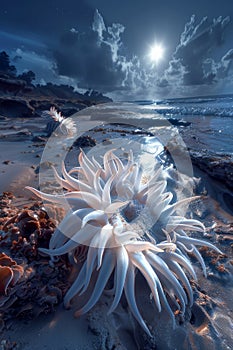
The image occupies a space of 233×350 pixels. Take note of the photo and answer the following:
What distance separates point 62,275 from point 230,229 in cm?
214

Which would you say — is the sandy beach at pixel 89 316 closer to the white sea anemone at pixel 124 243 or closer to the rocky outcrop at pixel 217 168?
the white sea anemone at pixel 124 243

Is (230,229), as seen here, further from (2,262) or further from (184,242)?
(2,262)

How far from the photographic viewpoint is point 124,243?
1363mm

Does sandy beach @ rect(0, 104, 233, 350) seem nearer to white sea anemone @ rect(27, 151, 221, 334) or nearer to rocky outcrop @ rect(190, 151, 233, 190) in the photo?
white sea anemone @ rect(27, 151, 221, 334)

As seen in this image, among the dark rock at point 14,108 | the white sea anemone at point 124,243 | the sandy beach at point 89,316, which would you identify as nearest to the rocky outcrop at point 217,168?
the sandy beach at point 89,316

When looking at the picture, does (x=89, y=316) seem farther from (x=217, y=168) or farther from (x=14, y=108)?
(x=14, y=108)

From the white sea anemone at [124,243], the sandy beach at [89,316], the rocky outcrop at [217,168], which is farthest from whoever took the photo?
the rocky outcrop at [217,168]

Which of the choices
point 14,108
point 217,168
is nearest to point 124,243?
point 217,168

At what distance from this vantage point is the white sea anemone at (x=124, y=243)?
1.28 m

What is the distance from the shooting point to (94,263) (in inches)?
52.2

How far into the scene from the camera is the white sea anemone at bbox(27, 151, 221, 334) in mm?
1280

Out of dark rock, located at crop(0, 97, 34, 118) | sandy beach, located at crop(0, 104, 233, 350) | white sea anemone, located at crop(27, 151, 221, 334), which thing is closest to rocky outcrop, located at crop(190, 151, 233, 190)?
sandy beach, located at crop(0, 104, 233, 350)

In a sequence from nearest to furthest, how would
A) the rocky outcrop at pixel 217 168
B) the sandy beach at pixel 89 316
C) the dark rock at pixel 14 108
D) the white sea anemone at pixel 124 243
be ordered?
the sandy beach at pixel 89 316 → the white sea anemone at pixel 124 243 → the rocky outcrop at pixel 217 168 → the dark rock at pixel 14 108

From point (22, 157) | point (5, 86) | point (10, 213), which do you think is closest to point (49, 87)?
point (5, 86)
